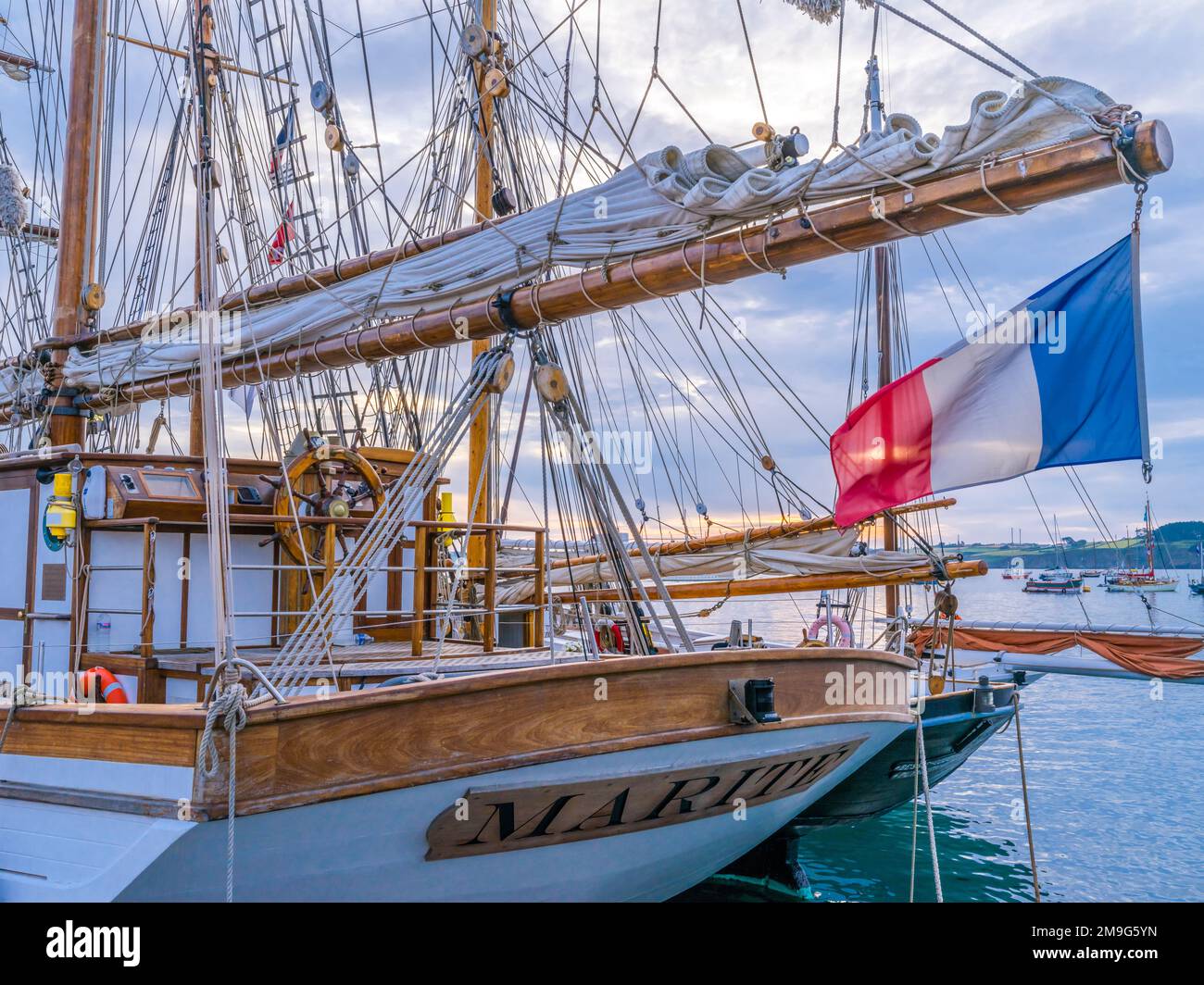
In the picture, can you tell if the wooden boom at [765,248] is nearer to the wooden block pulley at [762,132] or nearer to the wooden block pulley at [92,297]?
the wooden block pulley at [762,132]

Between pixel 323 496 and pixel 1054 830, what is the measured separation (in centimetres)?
1069

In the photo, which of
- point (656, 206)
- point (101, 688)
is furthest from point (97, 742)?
point (656, 206)

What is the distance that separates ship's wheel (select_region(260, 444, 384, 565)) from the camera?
24.2 ft

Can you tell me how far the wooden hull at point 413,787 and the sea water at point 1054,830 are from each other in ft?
13.0

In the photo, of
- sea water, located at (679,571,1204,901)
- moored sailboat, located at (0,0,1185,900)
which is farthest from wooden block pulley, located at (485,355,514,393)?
sea water, located at (679,571,1204,901)

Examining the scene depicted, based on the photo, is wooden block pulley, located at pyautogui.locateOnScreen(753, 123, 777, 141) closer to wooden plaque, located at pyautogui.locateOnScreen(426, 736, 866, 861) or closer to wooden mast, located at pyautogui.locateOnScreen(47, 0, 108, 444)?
wooden plaque, located at pyautogui.locateOnScreen(426, 736, 866, 861)

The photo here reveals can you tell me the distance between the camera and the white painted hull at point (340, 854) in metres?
4.54

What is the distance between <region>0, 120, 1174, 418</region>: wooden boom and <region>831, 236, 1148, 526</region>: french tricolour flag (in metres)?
0.71

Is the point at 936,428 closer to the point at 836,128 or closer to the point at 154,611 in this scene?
the point at 836,128

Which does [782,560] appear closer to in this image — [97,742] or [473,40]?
[473,40]

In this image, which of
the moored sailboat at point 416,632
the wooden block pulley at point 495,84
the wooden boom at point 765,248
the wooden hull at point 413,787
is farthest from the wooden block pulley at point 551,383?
the wooden block pulley at point 495,84
